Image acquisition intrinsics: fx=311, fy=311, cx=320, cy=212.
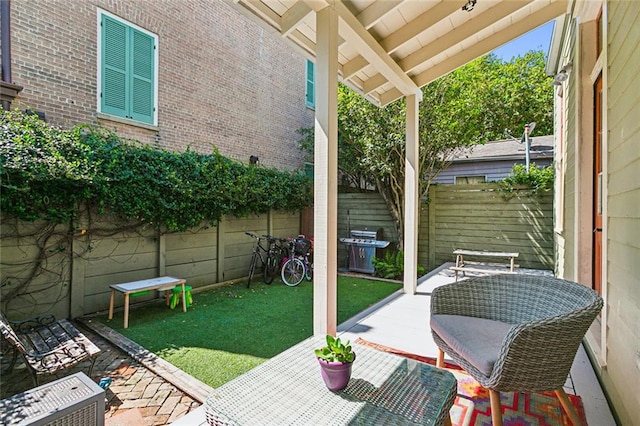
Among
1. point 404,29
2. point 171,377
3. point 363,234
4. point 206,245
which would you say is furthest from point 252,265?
point 404,29

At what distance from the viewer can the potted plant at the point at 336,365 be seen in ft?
4.59

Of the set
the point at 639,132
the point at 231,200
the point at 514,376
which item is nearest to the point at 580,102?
the point at 639,132

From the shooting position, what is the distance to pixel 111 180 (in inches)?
149

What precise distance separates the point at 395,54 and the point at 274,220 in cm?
402

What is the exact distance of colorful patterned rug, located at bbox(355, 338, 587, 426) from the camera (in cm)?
180

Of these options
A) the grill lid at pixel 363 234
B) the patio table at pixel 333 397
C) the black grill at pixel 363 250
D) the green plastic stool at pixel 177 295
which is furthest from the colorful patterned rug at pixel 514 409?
the grill lid at pixel 363 234

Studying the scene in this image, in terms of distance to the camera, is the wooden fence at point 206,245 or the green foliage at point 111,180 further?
the wooden fence at point 206,245

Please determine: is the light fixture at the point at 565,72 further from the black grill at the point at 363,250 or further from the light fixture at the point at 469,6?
the black grill at the point at 363,250

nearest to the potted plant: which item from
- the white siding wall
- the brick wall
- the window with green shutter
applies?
the white siding wall

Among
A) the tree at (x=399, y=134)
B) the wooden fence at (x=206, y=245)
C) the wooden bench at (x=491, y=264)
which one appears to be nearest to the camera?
the wooden fence at (x=206, y=245)

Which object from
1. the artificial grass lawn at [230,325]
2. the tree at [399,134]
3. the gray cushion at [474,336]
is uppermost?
the tree at [399,134]

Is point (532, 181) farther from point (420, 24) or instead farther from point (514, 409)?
point (514, 409)

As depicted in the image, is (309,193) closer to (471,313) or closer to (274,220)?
(274,220)

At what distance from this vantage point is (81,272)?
12.4ft
